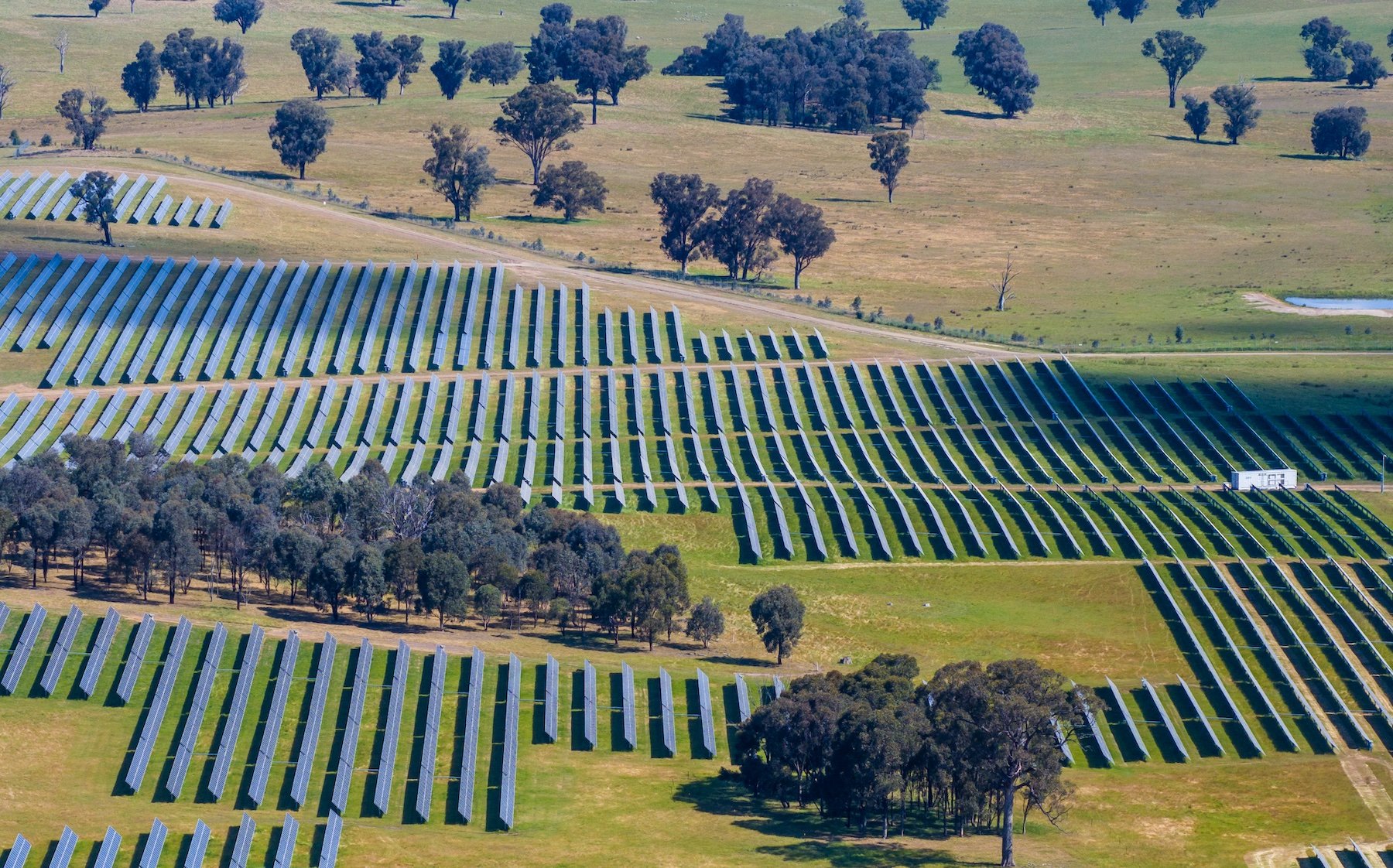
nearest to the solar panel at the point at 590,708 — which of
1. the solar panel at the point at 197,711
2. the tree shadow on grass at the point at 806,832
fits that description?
the tree shadow on grass at the point at 806,832

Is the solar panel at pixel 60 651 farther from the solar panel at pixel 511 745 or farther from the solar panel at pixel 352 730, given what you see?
the solar panel at pixel 511 745

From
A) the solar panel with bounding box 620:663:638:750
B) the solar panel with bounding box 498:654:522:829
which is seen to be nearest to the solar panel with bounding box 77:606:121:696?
the solar panel with bounding box 498:654:522:829

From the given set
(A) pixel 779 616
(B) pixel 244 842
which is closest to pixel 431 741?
(B) pixel 244 842

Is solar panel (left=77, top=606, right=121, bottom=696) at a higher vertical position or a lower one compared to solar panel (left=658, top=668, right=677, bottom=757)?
higher

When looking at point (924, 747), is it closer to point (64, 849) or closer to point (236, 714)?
point (236, 714)

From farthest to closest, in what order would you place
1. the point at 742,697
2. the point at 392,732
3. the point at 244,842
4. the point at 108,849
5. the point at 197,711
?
the point at 742,697 < the point at 392,732 < the point at 197,711 < the point at 244,842 < the point at 108,849

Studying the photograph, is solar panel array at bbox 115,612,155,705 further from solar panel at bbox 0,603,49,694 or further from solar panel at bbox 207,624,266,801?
solar panel at bbox 207,624,266,801

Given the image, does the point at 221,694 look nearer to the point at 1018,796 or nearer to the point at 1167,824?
the point at 1018,796

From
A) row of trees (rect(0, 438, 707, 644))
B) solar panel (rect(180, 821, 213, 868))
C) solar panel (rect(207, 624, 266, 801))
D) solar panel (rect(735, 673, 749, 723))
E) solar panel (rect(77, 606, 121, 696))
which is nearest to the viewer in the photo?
solar panel (rect(180, 821, 213, 868))
